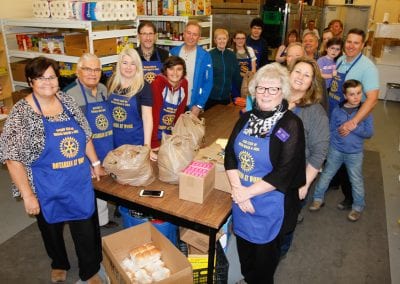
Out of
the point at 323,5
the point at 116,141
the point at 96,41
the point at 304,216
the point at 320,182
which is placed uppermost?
the point at 323,5

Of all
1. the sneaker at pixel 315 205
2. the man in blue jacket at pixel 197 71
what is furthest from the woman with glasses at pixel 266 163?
the man in blue jacket at pixel 197 71

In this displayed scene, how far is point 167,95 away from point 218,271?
4.79ft

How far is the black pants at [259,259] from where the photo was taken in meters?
1.89

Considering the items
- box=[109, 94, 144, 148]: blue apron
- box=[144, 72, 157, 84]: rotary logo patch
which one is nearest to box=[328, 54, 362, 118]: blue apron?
box=[144, 72, 157, 84]: rotary logo patch

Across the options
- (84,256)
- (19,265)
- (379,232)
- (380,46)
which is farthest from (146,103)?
(380,46)

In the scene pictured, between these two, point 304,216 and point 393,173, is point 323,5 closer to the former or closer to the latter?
point 393,173

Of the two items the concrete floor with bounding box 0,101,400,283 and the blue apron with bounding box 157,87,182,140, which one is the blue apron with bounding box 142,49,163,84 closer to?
the blue apron with bounding box 157,87,182,140

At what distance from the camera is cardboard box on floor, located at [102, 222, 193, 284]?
1.86 m

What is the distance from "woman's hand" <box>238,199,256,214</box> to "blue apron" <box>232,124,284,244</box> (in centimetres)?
2

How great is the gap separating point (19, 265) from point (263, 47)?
4350mm

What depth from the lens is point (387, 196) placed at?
3.66 meters

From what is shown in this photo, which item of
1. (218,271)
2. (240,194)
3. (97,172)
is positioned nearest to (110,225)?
(97,172)

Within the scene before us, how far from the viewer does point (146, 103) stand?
2496 millimetres

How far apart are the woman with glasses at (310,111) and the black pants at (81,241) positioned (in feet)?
4.18
